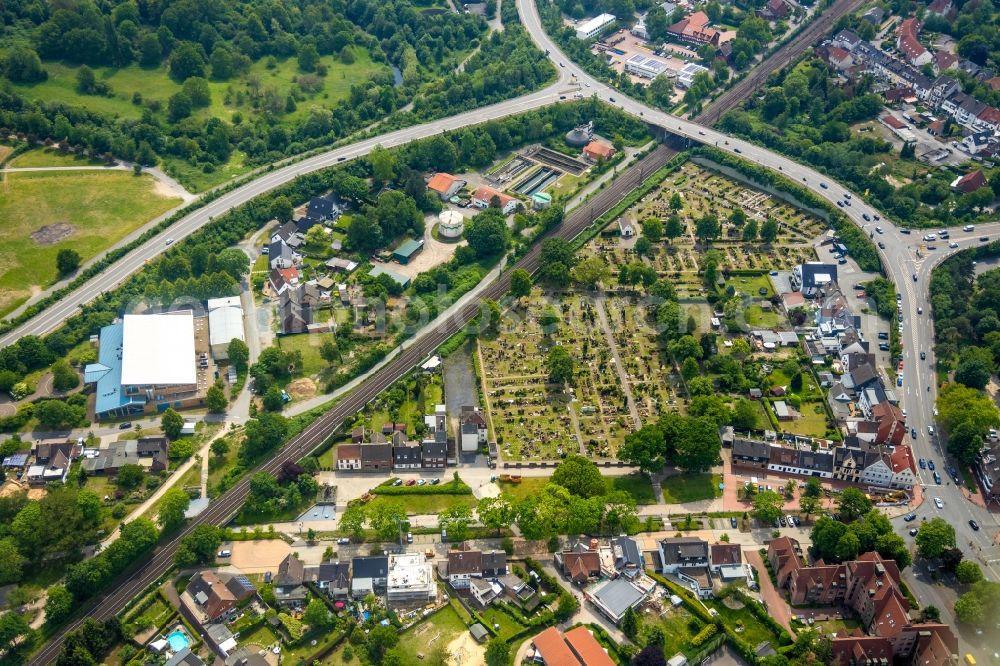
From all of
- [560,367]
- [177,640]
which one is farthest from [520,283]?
[177,640]

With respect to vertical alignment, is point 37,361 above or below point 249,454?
above

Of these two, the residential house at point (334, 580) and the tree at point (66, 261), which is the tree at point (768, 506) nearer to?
the residential house at point (334, 580)

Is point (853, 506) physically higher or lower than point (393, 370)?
lower

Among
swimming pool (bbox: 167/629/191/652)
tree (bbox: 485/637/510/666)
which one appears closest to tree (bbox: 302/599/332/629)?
swimming pool (bbox: 167/629/191/652)

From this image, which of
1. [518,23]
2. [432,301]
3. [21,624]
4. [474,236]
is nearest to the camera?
[21,624]

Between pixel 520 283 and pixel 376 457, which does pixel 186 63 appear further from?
pixel 376 457

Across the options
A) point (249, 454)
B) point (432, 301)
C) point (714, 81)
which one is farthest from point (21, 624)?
point (714, 81)

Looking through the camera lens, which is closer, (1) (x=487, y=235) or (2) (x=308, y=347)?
(2) (x=308, y=347)

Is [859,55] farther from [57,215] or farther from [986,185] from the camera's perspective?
[57,215]
